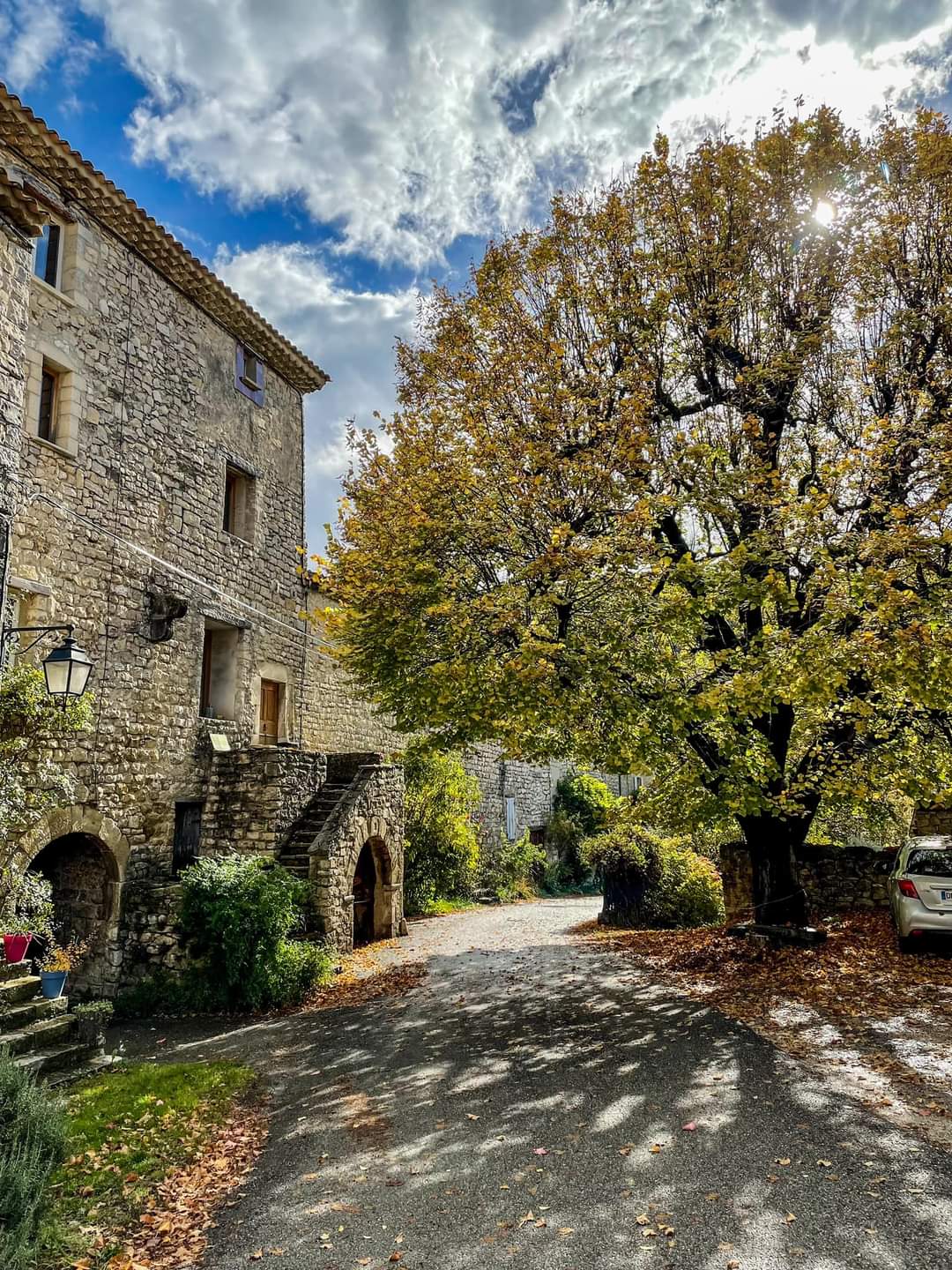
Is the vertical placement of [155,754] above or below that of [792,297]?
below

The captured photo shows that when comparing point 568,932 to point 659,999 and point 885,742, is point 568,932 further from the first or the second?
point 885,742

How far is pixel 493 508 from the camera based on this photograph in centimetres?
838

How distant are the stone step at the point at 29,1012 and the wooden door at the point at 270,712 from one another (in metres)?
7.78

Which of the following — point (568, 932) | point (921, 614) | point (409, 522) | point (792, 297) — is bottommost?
point (568, 932)

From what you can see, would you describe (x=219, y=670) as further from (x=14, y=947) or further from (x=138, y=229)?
(x=138, y=229)

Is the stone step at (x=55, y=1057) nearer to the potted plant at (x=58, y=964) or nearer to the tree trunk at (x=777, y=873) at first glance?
the potted plant at (x=58, y=964)

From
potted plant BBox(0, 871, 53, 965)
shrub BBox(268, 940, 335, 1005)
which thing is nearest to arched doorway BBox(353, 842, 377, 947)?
shrub BBox(268, 940, 335, 1005)

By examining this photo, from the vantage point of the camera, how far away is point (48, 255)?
10.1 m

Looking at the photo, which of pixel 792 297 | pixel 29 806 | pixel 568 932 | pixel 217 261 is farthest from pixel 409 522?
pixel 568 932

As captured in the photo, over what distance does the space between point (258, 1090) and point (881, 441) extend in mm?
8706

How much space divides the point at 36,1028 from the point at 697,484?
8378 mm

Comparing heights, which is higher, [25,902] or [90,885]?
[25,902]

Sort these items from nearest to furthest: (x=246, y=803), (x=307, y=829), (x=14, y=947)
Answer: (x=14, y=947) → (x=246, y=803) → (x=307, y=829)

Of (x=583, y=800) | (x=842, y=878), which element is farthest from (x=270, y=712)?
(x=583, y=800)
